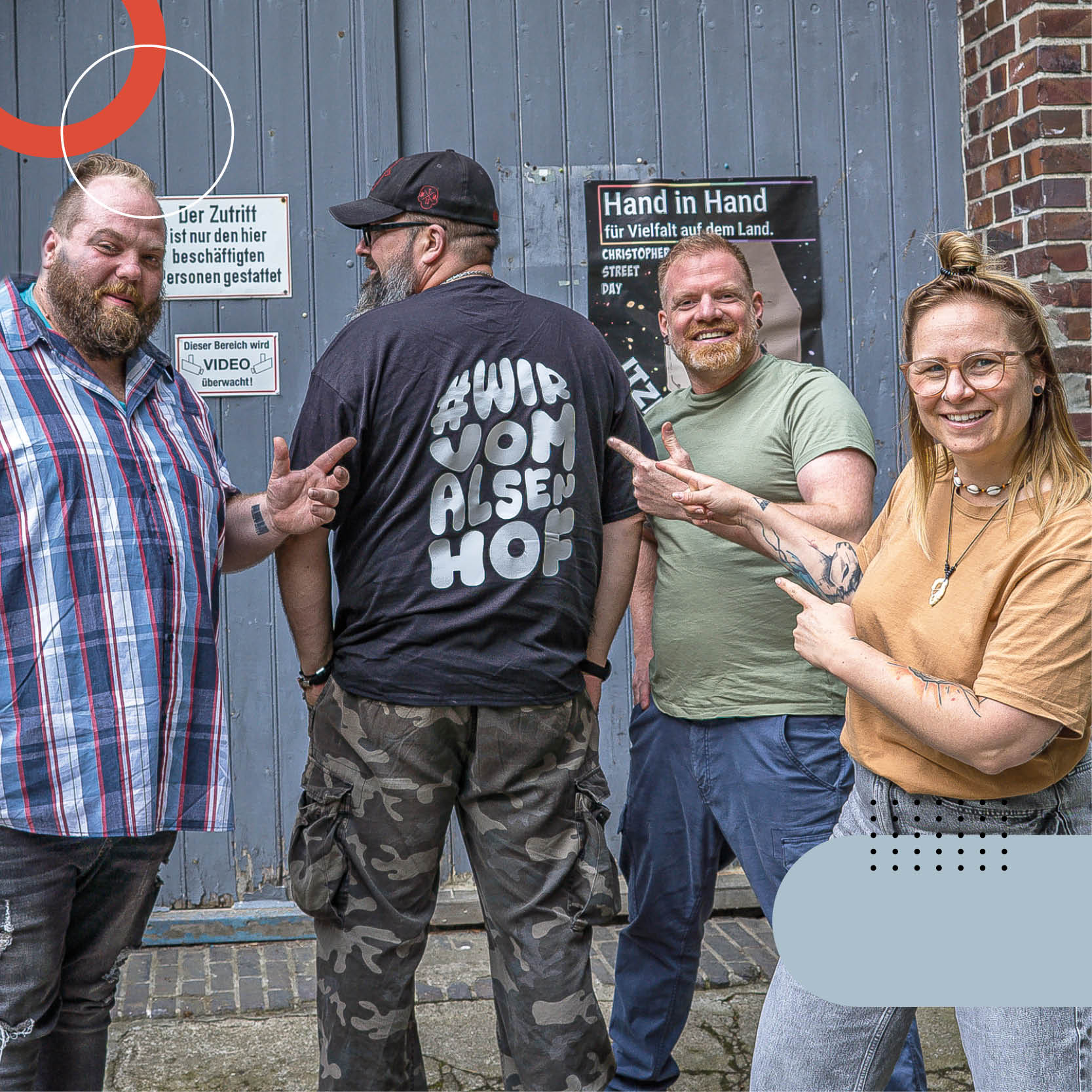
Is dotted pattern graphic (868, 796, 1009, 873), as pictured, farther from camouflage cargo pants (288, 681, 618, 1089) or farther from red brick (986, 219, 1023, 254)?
red brick (986, 219, 1023, 254)

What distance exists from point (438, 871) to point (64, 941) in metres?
0.72

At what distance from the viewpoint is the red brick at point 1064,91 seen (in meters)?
3.95

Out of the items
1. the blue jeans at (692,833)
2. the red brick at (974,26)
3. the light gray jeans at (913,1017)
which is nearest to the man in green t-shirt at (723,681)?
the blue jeans at (692,833)

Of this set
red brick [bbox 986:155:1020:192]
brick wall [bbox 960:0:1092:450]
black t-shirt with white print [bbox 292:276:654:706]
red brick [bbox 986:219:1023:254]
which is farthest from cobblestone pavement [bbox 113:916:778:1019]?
red brick [bbox 986:155:1020:192]

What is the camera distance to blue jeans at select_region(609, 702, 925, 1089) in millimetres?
2785

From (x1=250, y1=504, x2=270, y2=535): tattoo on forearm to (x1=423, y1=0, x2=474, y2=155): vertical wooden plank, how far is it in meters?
2.06

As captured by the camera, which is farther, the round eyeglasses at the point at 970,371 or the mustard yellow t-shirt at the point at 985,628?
the round eyeglasses at the point at 970,371

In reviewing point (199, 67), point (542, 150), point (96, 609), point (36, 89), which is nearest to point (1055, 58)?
point (542, 150)

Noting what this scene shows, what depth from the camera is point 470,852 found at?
2609 millimetres

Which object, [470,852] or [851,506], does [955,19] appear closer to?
[851,506]

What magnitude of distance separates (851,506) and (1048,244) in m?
1.70

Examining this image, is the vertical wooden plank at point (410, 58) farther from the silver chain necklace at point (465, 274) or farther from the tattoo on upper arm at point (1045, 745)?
the tattoo on upper arm at point (1045, 745)

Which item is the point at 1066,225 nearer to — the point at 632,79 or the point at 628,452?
the point at 632,79

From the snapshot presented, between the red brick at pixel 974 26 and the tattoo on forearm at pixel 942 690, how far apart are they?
10.1ft
